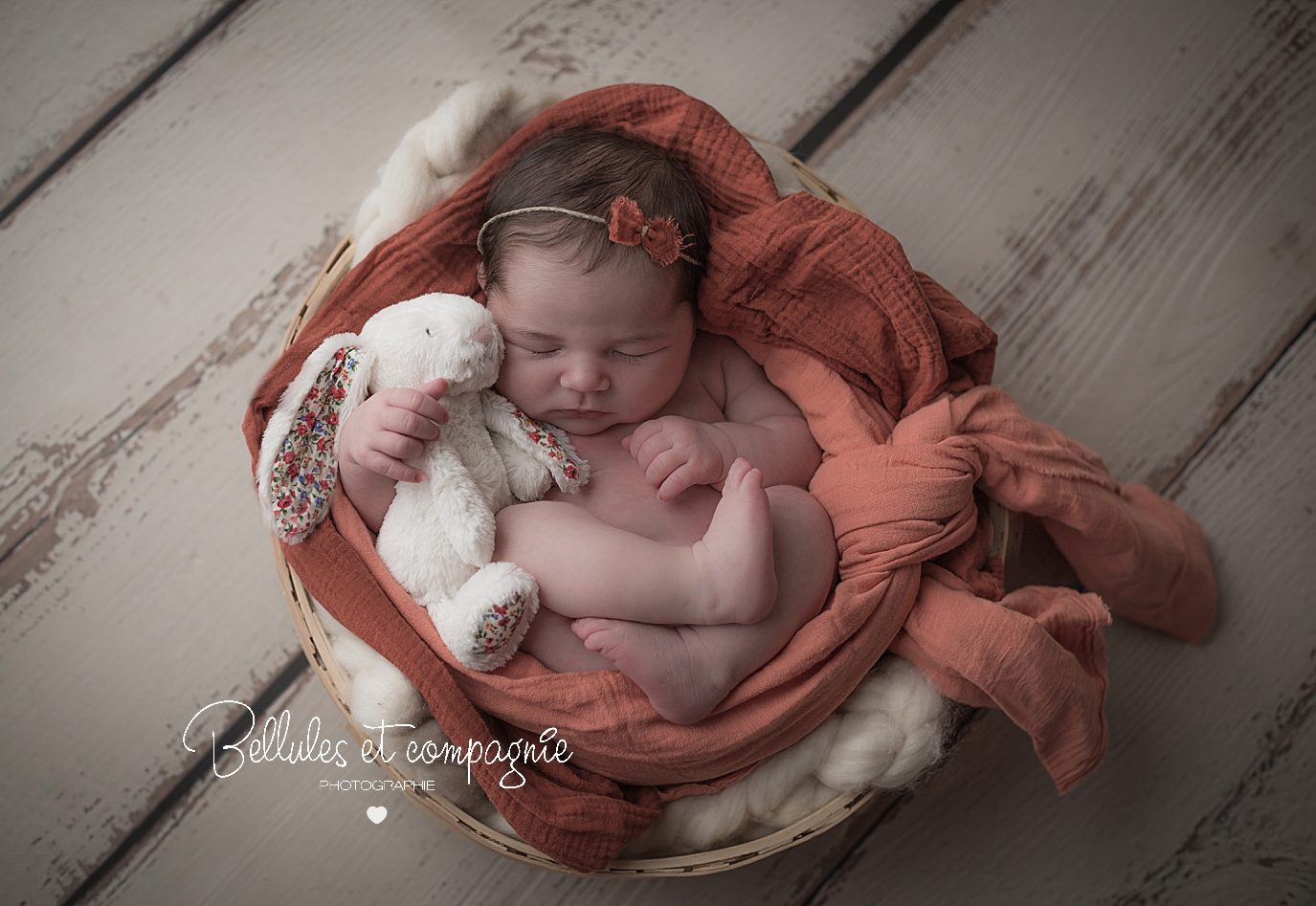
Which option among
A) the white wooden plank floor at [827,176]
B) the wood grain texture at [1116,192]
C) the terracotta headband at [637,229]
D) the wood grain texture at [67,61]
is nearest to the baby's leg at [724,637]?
the terracotta headband at [637,229]

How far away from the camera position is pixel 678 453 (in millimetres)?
1326

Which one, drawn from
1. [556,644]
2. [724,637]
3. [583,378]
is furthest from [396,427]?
[724,637]

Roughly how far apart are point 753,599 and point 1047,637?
43 cm

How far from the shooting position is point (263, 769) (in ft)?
5.21

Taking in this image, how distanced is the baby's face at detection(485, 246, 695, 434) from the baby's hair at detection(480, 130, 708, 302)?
1.1 inches

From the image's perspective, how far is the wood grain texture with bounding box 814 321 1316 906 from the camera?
161 centimetres

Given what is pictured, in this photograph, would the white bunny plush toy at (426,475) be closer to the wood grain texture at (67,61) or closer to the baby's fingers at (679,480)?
the baby's fingers at (679,480)

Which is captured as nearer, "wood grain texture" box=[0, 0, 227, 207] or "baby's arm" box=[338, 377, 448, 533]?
"baby's arm" box=[338, 377, 448, 533]

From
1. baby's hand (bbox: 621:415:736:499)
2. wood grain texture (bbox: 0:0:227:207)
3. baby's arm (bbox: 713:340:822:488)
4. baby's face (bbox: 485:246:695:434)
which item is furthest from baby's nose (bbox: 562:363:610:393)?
wood grain texture (bbox: 0:0:227:207)

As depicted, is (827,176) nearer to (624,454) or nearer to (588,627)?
(624,454)

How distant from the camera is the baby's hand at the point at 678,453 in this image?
1322 millimetres

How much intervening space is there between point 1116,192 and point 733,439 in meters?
0.97

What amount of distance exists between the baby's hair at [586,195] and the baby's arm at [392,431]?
0.24m

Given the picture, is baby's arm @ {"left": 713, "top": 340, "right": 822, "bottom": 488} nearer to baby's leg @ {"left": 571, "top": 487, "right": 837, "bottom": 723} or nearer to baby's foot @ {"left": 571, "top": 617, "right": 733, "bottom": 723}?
baby's leg @ {"left": 571, "top": 487, "right": 837, "bottom": 723}
